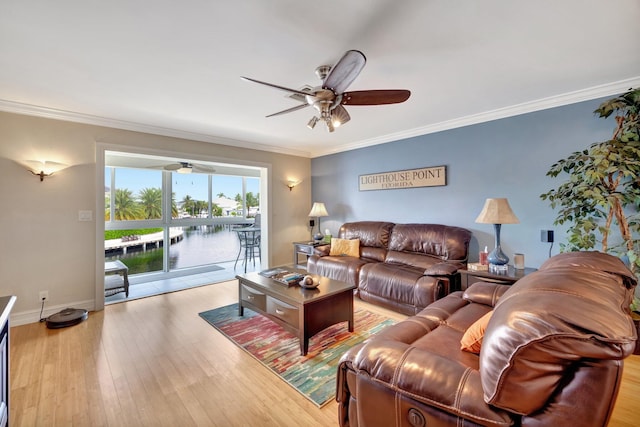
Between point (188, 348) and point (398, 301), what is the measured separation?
2276mm

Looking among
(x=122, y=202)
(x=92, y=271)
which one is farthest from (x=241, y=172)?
(x=92, y=271)

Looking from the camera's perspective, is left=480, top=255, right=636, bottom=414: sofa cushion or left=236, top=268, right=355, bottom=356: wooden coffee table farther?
left=236, top=268, right=355, bottom=356: wooden coffee table

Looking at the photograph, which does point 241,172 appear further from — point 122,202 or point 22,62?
point 22,62

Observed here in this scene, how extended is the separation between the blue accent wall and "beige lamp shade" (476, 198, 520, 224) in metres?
0.53

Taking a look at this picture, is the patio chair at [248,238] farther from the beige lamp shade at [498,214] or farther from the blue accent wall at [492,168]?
the beige lamp shade at [498,214]

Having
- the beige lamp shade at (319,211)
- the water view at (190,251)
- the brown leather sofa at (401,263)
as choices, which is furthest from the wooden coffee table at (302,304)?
the water view at (190,251)

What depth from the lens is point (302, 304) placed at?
7.71 ft

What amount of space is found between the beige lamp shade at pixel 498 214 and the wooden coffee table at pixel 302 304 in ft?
5.38

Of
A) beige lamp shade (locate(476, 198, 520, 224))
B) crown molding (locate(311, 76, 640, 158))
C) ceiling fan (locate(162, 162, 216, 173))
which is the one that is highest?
crown molding (locate(311, 76, 640, 158))

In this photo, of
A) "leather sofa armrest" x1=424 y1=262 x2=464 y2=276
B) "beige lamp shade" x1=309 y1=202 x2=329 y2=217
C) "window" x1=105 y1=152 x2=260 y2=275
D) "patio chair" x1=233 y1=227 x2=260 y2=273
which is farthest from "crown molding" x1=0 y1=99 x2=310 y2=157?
"leather sofa armrest" x1=424 y1=262 x2=464 y2=276

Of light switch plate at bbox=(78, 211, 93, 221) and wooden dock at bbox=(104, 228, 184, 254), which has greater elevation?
light switch plate at bbox=(78, 211, 93, 221)

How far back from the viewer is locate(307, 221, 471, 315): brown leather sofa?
3023 mm

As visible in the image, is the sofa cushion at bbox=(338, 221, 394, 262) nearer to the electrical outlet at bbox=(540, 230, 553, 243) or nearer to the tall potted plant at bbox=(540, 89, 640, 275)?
the electrical outlet at bbox=(540, 230, 553, 243)

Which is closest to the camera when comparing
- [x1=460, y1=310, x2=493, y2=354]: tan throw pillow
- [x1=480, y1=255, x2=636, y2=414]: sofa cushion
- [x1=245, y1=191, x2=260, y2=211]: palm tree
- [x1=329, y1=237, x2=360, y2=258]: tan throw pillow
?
[x1=480, y1=255, x2=636, y2=414]: sofa cushion
